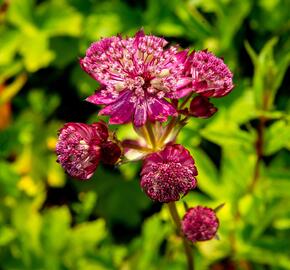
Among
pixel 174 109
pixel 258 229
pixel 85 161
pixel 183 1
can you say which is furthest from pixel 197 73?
pixel 183 1

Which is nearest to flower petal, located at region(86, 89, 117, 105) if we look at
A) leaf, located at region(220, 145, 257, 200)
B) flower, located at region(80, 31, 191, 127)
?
flower, located at region(80, 31, 191, 127)

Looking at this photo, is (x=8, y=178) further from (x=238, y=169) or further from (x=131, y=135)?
(x=238, y=169)

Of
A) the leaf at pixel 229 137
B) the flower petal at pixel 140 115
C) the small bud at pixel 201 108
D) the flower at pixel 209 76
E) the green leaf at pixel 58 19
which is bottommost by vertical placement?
the leaf at pixel 229 137

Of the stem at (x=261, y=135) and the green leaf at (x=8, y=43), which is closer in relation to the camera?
the stem at (x=261, y=135)

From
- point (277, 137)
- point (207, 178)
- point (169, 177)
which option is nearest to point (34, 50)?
point (207, 178)

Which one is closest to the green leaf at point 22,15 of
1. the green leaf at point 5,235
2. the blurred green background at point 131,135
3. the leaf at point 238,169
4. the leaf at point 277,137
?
the blurred green background at point 131,135

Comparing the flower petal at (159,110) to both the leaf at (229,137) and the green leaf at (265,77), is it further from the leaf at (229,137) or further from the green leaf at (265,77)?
the green leaf at (265,77)

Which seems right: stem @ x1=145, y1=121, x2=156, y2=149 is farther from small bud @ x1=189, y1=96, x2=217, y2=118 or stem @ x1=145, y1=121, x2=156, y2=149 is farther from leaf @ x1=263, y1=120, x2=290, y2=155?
leaf @ x1=263, y1=120, x2=290, y2=155
